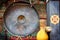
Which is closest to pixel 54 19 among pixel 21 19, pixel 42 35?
pixel 42 35

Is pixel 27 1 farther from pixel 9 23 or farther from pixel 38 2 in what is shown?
pixel 9 23

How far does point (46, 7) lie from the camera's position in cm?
245

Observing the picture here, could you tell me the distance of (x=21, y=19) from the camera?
7.96 ft

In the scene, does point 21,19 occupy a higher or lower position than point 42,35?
higher

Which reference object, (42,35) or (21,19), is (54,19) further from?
(21,19)

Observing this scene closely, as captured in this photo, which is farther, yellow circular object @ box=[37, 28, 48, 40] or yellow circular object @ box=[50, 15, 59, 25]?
yellow circular object @ box=[50, 15, 59, 25]

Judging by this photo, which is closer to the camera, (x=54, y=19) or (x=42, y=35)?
(x=42, y=35)

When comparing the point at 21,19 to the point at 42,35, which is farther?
the point at 21,19

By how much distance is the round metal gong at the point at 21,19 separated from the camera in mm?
2404

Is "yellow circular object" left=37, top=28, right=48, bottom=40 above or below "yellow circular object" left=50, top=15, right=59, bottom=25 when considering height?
below

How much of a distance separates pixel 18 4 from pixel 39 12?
277mm

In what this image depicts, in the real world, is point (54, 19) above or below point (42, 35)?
above

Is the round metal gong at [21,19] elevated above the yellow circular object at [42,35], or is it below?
above

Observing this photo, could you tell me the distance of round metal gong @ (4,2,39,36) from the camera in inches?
94.7
